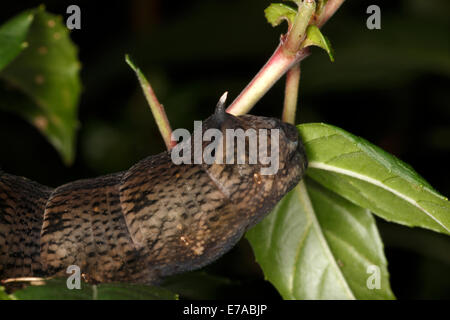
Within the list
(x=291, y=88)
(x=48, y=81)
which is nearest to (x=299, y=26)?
(x=291, y=88)

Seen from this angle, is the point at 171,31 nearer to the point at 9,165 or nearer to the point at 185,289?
the point at 9,165

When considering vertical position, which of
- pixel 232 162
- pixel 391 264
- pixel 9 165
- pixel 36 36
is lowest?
pixel 391 264

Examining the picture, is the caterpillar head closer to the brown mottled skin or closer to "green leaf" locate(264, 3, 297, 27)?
the brown mottled skin

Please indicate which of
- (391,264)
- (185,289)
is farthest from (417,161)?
(185,289)

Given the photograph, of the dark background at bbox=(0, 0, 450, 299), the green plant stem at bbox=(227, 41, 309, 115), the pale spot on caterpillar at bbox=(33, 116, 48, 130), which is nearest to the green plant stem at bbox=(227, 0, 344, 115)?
the green plant stem at bbox=(227, 41, 309, 115)

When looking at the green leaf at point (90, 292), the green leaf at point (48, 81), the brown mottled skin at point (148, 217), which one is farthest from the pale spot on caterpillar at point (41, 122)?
the green leaf at point (90, 292)

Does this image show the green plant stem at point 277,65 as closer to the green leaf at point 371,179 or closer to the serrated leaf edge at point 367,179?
the green leaf at point 371,179
